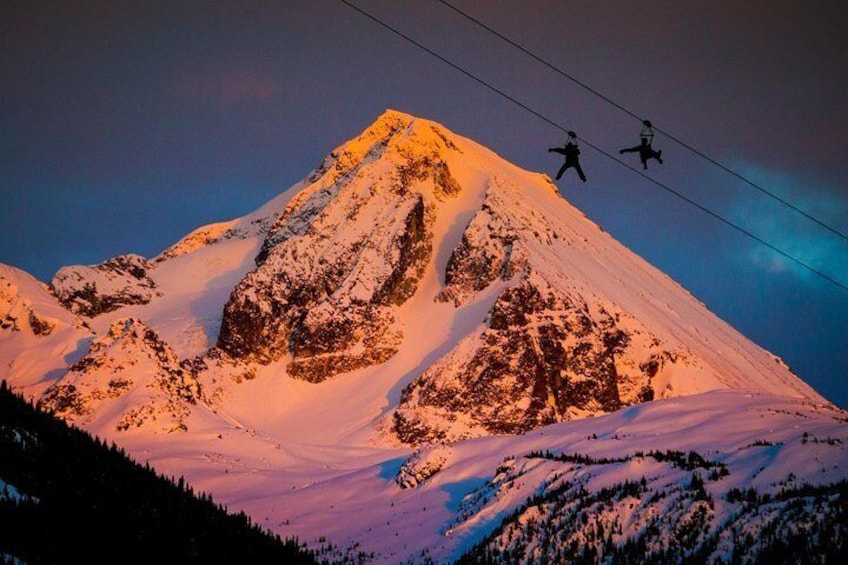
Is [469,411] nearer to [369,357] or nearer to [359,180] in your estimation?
[369,357]

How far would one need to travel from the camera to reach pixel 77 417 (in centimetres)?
8856

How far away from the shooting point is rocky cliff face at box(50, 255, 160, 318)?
5782 inches

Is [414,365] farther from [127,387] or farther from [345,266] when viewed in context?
[127,387]

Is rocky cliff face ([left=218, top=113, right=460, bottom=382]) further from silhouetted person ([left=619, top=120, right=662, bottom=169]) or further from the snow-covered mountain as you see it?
silhouetted person ([left=619, top=120, right=662, bottom=169])

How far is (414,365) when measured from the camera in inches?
4889

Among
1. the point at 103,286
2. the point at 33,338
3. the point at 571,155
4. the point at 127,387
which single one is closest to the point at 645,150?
the point at 571,155

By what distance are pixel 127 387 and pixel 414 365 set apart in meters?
46.3

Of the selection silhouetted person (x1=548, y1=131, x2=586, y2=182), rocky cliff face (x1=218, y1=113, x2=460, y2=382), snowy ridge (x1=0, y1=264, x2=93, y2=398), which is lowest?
silhouetted person (x1=548, y1=131, x2=586, y2=182)

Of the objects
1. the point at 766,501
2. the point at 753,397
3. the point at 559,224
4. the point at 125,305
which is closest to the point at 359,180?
the point at 559,224

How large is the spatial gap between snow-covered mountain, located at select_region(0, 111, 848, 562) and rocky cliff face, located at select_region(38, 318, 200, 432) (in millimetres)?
306

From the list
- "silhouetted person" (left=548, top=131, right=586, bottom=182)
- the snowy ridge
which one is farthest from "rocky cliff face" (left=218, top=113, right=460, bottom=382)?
"silhouetted person" (left=548, top=131, right=586, bottom=182)

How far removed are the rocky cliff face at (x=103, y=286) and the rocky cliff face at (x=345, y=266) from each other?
25.5 meters

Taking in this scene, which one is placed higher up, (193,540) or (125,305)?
(125,305)

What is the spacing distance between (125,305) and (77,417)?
67.8m
